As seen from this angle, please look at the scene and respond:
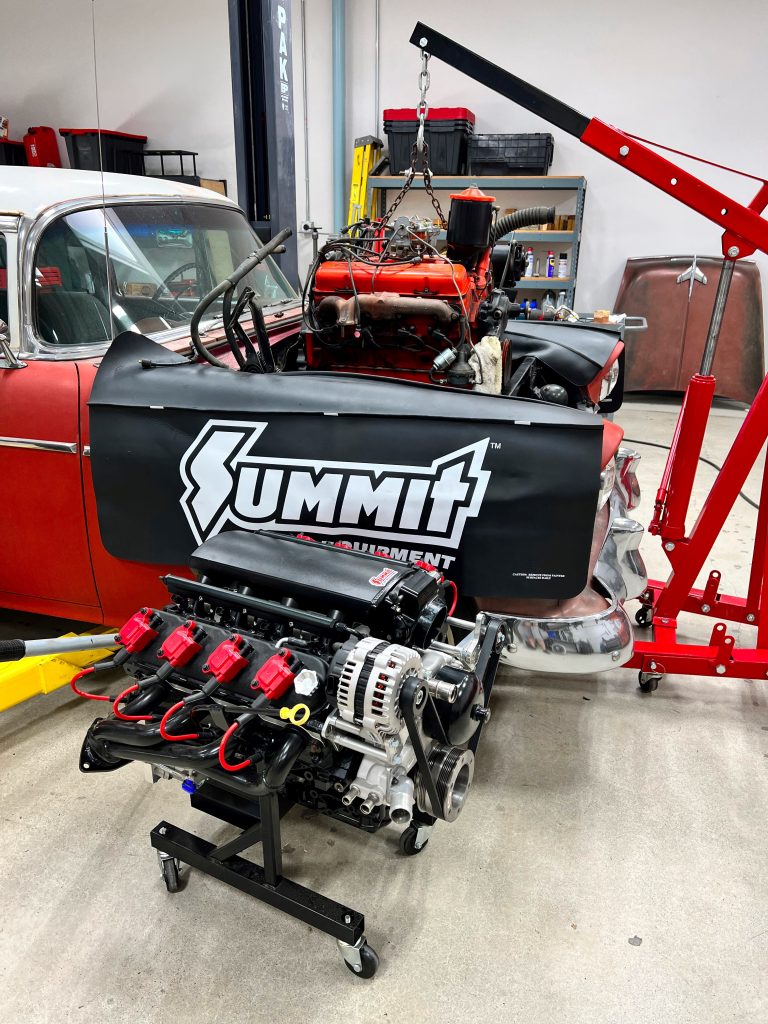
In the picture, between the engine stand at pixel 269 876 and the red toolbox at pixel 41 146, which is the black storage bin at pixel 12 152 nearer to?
the red toolbox at pixel 41 146

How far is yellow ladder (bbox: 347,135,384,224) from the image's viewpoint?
23.5ft

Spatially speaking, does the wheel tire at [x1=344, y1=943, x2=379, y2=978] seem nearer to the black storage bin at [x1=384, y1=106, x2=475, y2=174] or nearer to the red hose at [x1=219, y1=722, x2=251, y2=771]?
the red hose at [x1=219, y1=722, x2=251, y2=771]

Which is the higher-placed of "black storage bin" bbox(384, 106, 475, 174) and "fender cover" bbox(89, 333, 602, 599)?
"black storage bin" bbox(384, 106, 475, 174)

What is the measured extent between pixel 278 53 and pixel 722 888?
469 cm

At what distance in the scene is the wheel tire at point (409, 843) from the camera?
1824 mm

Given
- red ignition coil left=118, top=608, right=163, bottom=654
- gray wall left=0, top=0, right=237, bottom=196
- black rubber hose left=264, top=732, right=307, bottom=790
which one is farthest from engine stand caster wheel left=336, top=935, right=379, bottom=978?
gray wall left=0, top=0, right=237, bottom=196

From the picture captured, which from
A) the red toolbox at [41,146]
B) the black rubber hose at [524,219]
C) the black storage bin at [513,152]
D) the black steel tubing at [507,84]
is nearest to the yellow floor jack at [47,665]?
the black steel tubing at [507,84]

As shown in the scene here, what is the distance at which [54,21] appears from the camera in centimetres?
748

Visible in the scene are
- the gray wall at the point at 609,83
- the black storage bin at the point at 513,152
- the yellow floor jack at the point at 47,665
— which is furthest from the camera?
the black storage bin at the point at 513,152

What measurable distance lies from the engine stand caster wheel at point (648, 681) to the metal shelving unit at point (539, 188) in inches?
206

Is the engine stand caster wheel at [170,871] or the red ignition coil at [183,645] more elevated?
the red ignition coil at [183,645]

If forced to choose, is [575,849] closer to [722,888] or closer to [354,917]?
[722,888]

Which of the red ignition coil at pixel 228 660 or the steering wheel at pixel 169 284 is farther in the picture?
the steering wheel at pixel 169 284

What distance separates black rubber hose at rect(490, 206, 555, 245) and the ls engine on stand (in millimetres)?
3098
